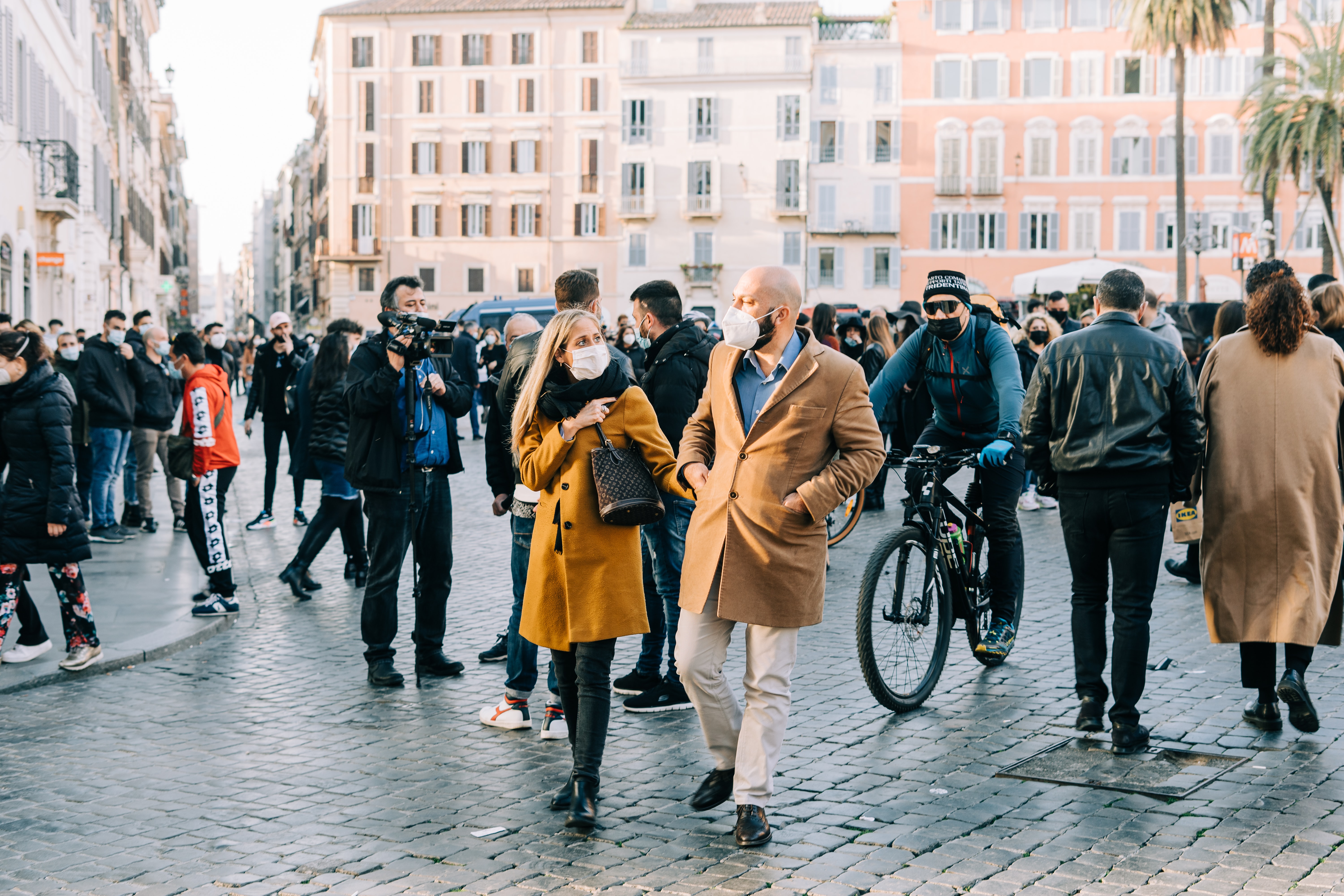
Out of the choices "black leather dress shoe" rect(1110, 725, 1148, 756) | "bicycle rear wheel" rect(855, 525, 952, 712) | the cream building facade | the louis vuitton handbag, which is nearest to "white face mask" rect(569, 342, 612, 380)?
the louis vuitton handbag

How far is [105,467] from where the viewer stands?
12.6 m

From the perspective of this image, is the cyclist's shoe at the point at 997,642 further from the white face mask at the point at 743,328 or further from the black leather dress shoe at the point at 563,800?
the white face mask at the point at 743,328

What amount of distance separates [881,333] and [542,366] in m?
8.55

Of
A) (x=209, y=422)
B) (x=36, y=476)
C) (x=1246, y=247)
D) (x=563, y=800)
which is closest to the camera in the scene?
(x=563, y=800)

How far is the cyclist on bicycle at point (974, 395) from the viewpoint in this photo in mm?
6898

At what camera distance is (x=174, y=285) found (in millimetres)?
65812

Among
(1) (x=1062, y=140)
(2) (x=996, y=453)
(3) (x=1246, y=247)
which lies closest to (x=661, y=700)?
(2) (x=996, y=453)

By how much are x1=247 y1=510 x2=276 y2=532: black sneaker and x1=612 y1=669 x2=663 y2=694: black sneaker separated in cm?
746

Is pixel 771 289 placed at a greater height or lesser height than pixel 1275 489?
greater

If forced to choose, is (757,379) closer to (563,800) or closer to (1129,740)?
(563,800)

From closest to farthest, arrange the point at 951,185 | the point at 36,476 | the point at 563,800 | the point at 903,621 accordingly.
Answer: the point at 563,800 → the point at 903,621 → the point at 36,476 → the point at 951,185

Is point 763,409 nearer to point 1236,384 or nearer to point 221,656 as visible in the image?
point 1236,384

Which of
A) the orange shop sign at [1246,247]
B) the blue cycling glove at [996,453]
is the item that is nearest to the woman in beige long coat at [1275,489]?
the blue cycling glove at [996,453]

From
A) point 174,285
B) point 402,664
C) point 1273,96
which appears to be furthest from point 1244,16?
point 402,664
